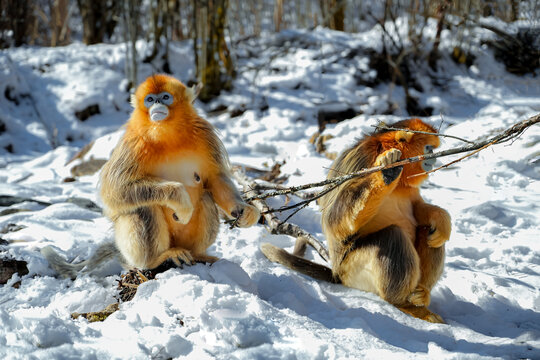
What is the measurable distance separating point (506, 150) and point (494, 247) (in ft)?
7.09

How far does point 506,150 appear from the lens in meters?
5.70

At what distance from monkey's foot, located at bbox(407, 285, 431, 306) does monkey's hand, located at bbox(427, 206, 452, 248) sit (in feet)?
0.95

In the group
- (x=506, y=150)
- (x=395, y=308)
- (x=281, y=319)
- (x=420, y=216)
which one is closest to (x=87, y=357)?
(x=281, y=319)

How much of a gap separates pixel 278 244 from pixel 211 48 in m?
6.09

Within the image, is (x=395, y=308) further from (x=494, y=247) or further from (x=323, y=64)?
(x=323, y=64)

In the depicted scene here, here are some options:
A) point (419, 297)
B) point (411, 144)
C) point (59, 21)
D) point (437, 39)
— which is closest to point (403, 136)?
point (411, 144)

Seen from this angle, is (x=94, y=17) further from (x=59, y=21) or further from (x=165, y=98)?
(x=165, y=98)

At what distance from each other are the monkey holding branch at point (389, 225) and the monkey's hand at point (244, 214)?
0.46m

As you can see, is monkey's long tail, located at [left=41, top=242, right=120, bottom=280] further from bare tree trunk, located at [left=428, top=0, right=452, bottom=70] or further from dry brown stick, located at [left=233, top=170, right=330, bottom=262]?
bare tree trunk, located at [left=428, top=0, right=452, bottom=70]

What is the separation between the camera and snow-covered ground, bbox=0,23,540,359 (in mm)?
2339

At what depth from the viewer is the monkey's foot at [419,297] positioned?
3049mm

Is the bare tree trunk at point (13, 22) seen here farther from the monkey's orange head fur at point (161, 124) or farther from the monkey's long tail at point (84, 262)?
the monkey's orange head fur at point (161, 124)

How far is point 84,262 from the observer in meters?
3.43

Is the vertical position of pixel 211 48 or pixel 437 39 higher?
pixel 437 39
